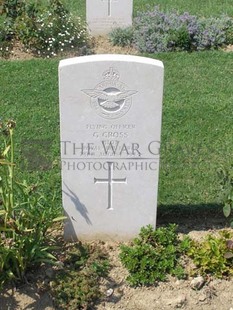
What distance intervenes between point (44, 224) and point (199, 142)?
7.69 ft

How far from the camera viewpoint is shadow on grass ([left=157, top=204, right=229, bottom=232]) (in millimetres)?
5066

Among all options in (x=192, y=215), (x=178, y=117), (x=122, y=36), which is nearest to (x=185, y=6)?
(x=122, y=36)

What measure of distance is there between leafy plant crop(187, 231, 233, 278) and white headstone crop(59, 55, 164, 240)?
0.43 m

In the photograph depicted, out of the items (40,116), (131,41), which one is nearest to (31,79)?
(40,116)

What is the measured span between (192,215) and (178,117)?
178 centimetres

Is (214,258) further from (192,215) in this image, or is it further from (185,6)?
(185,6)

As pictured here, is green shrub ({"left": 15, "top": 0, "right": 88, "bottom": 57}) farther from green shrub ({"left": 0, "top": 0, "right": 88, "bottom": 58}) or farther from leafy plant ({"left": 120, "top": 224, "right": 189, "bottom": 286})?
leafy plant ({"left": 120, "top": 224, "right": 189, "bottom": 286})

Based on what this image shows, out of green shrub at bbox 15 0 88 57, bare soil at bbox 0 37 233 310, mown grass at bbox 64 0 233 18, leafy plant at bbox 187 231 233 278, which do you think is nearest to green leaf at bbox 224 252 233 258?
leafy plant at bbox 187 231 233 278

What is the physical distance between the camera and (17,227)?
409 centimetres

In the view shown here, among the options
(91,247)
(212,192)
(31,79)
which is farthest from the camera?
(31,79)

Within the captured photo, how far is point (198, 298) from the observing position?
14.0 feet

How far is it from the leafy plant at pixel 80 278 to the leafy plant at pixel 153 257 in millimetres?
186

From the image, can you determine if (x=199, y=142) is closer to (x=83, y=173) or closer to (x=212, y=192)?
(x=212, y=192)

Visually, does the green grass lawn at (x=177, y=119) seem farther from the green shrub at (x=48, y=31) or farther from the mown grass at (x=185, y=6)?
the mown grass at (x=185, y=6)
